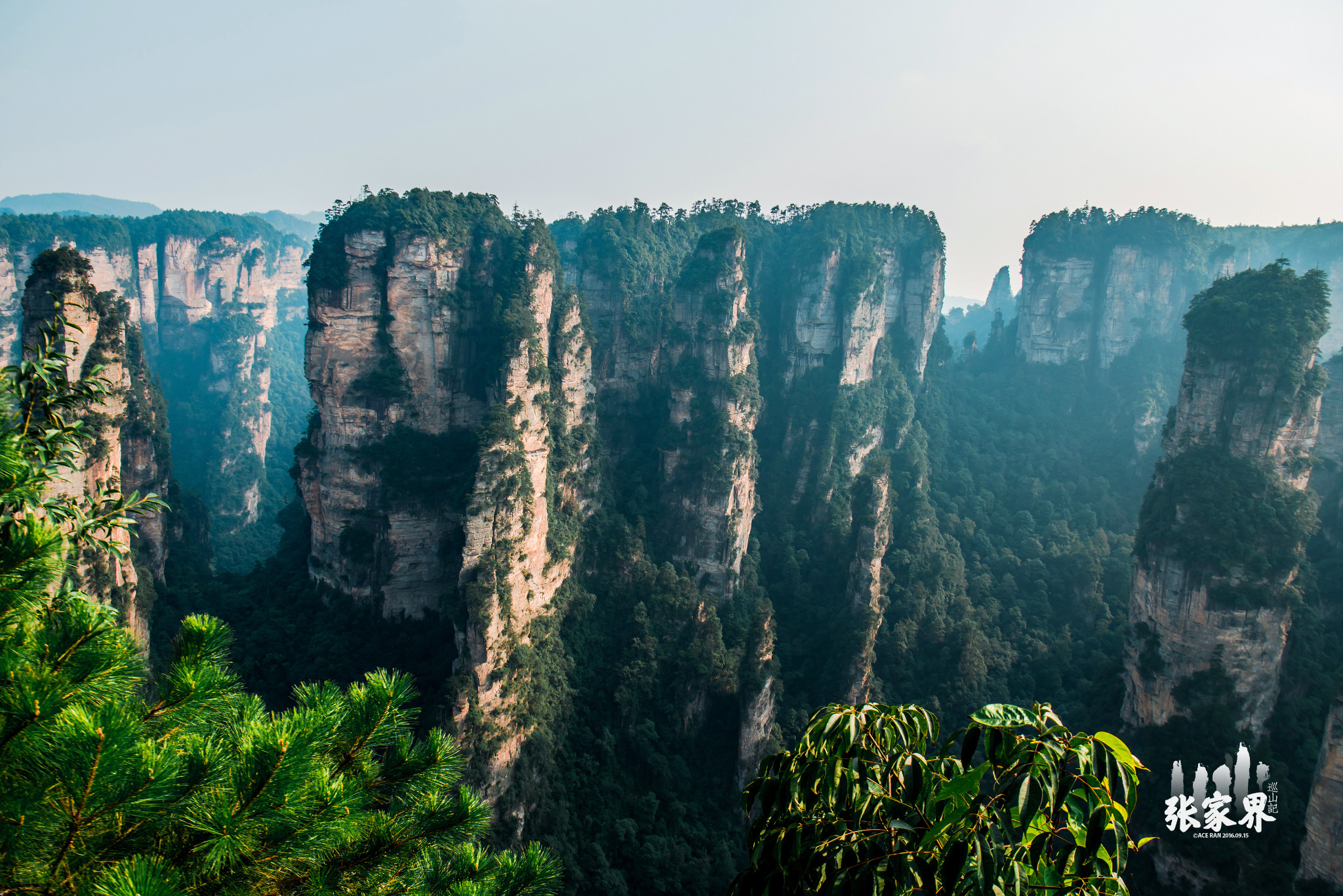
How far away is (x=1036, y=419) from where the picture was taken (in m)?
56.8

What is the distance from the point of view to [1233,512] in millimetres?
27125

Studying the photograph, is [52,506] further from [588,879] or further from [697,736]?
[697,736]

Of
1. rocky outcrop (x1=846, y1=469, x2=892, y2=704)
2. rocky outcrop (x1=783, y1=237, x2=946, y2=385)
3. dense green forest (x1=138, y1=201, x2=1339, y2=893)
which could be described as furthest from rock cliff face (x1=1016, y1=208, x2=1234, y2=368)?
rocky outcrop (x1=846, y1=469, x2=892, y2=704)

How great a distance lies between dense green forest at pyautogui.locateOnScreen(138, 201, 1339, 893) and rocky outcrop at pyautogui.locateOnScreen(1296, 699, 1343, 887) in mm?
1786

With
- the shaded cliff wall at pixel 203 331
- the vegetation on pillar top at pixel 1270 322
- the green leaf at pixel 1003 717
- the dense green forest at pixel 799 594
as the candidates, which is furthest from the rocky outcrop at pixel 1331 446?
the shaded cliff wall at pixel 203 331

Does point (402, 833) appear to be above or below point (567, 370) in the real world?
below

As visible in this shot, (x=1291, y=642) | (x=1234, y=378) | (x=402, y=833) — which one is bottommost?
(x=1291, y=642)

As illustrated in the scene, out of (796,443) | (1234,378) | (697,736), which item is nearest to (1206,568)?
(1234,378)

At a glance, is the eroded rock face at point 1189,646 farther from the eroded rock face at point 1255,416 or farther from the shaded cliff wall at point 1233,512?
the eroded rock face at point 1255,416

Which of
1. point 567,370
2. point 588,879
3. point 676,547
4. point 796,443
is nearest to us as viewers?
point 588,879

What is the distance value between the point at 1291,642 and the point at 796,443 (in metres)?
30.1

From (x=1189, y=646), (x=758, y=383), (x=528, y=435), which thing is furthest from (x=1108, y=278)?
(x=528, y=435)

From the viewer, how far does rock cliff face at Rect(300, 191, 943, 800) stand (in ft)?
96.6

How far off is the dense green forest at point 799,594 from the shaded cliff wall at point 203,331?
90.1 ft
